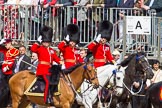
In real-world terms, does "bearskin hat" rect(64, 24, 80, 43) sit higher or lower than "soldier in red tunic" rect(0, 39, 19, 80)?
higher

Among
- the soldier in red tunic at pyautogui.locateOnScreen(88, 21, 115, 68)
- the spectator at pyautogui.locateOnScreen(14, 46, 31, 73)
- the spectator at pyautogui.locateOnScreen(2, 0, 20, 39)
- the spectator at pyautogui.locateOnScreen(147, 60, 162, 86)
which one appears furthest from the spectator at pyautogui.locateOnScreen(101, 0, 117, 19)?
the spectator at pyautogui.locateOnScreen(14, 46, 31, 73)

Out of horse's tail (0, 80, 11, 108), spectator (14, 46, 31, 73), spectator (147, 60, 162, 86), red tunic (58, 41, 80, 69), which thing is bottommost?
horse's tail (0, 80, 11, 108)

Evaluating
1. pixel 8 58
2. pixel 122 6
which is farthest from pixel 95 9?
pixel 8 58

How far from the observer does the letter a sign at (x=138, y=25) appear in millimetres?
19750

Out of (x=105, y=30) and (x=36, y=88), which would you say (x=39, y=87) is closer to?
(x=36, y=88)

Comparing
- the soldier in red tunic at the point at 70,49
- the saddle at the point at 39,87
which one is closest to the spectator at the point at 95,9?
the soldier in red tunic at the point at 70,49

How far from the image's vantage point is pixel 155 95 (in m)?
15.7

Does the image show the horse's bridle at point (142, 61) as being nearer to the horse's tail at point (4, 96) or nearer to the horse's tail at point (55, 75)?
the horse's tail at point (55, 75)

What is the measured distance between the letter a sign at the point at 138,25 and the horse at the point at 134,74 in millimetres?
2571

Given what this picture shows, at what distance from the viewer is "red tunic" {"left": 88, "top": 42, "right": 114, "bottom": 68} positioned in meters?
18.2

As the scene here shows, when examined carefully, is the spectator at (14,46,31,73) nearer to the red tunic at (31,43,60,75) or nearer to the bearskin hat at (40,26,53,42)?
the bearskin hat at (40,26,53,42)

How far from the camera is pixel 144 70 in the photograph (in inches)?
657

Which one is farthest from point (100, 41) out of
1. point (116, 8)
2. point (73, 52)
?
point (116, 8)

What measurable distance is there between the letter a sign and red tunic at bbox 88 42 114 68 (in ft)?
5.26
